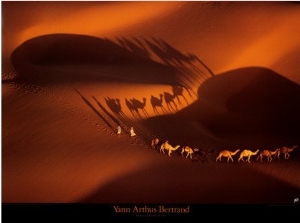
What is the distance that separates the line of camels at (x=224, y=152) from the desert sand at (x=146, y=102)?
0.04m

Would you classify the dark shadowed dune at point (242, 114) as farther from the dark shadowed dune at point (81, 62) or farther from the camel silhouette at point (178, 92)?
the dark shadowed dune at point (81, 62)

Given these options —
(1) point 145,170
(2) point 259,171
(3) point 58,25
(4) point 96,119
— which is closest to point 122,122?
(4) point 96,119

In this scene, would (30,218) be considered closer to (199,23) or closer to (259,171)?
(259,171)

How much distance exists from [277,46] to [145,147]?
167 cm

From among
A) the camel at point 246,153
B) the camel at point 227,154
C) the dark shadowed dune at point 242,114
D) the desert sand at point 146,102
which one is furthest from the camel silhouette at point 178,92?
the camel at point 246,153

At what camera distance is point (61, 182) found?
142 inches

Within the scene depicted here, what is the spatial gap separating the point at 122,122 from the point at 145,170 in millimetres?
523

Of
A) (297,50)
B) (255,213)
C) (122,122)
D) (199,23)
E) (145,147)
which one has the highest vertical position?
(199,23)

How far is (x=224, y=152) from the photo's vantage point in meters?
3.63

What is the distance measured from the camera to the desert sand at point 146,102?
3.62 metres

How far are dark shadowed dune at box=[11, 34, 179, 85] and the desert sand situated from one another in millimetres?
10

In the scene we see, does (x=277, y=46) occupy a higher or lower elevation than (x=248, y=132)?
higher

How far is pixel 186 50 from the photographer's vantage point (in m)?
3.72

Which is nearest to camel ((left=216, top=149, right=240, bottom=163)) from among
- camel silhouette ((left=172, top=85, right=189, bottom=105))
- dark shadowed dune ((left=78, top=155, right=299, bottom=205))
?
dark shadowed dune ((left=78, top=155, right=299, bottom=205))
